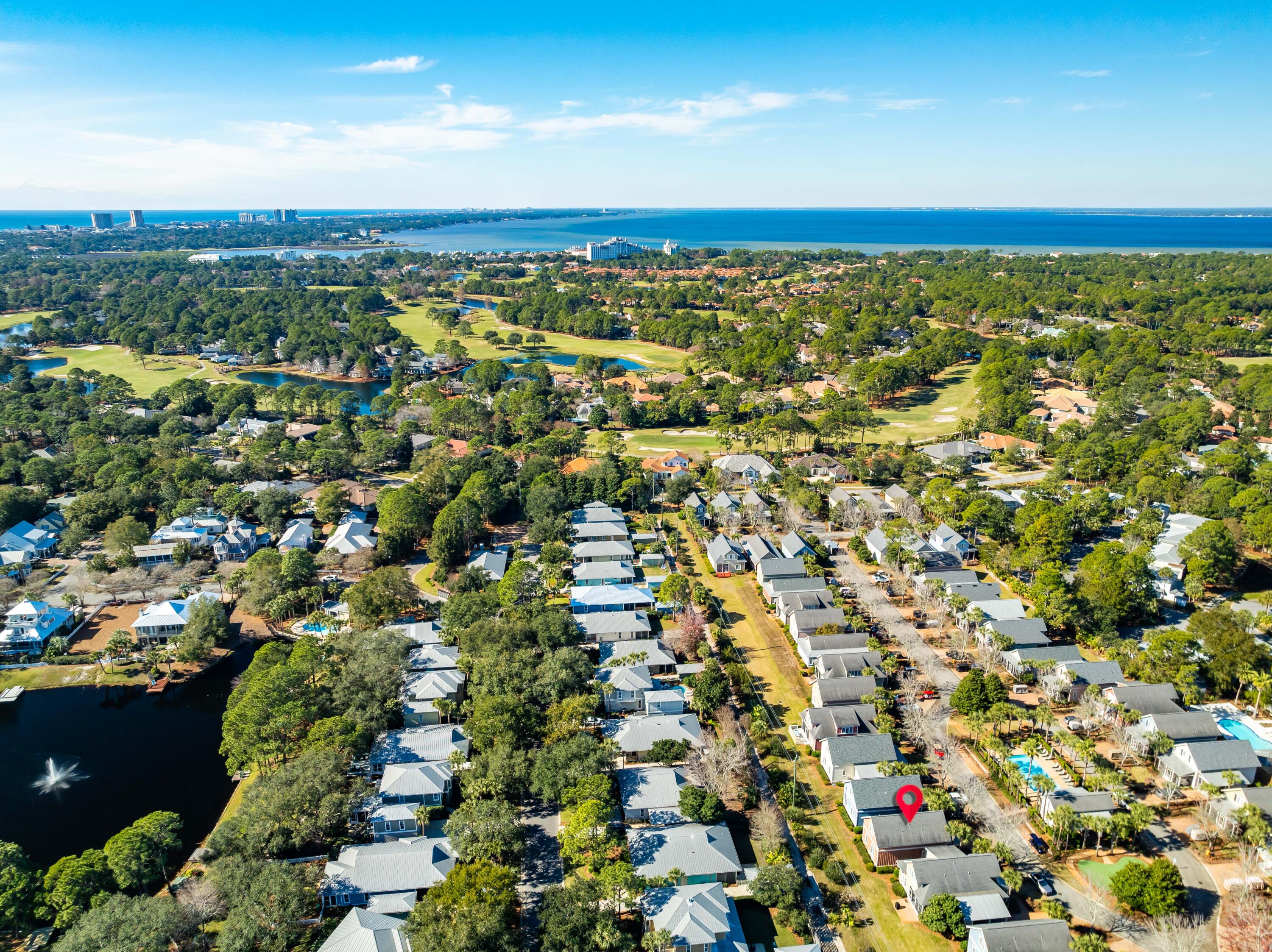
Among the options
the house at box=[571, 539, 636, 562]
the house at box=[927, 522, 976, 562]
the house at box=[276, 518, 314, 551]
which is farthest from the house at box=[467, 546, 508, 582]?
the house at box=[927, 522, 976, 562]

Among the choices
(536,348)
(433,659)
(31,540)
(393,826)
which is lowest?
(393,826)

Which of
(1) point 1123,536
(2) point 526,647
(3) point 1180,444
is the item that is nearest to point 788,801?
(2) point 526,647

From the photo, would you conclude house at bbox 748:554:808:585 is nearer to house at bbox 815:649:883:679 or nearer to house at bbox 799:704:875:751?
house at bbox 815:649:883:679

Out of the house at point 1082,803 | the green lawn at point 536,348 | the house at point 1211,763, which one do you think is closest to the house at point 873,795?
the house at point 1082,803

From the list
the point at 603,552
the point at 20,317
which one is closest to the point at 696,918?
the point at 603,552

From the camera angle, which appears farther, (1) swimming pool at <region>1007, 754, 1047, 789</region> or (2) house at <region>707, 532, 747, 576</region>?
(2) house at <region>707, 532, 747, 576</region>

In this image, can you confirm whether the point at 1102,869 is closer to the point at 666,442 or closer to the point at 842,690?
the point at 842,690

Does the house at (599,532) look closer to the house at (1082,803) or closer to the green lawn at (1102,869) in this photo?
the house at (1082,803)
